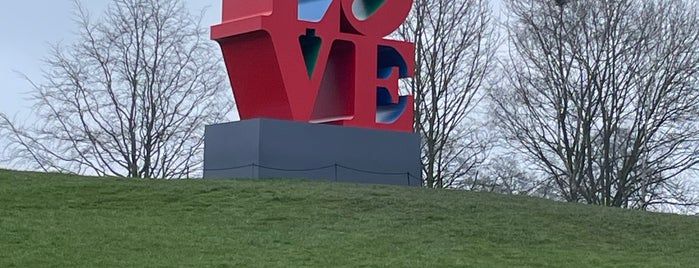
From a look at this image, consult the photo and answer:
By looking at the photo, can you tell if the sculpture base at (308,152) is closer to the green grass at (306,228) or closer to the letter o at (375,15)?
the green grass at (306,228)

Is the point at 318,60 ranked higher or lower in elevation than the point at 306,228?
higher

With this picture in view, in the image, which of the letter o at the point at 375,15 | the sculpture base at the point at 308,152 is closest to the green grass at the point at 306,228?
the sculpture base at the point at 308,152

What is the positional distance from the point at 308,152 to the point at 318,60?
1726mm

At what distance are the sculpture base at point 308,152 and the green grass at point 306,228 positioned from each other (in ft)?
2.91

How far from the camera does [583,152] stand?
3412cm

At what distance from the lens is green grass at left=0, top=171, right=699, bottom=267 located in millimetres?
15359

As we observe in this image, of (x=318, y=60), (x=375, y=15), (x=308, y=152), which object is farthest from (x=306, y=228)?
(x=375, y=15)

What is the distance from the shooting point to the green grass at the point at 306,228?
1536cm

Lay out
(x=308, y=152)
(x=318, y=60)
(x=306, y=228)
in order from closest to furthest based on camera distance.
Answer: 1. (x=306, y=228)
2. (x=318, y=60)
3. (x=308, y=152)

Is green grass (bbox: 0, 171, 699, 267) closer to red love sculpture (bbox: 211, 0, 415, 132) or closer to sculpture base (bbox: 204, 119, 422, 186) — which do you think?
sculpture base (bbox: 204, 119, 422, 186)

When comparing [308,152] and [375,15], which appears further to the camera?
[375,15]

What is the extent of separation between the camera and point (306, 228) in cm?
1767

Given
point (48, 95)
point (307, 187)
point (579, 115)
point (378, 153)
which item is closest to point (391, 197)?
point (307, 187)

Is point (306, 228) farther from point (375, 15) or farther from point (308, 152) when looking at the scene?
point (375, 15)
